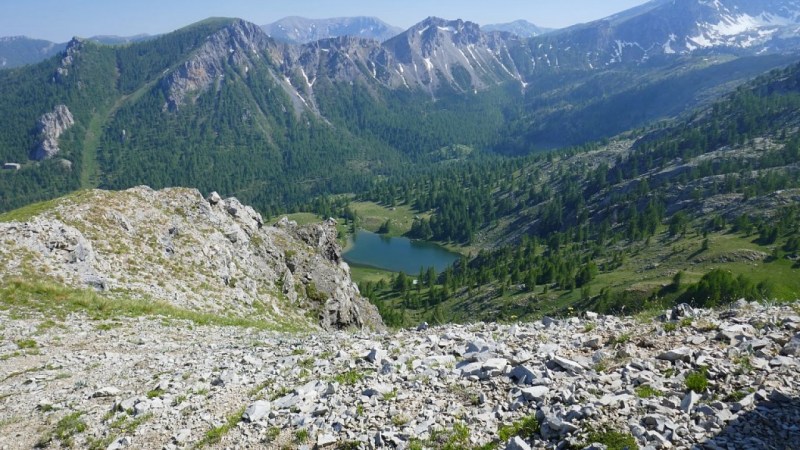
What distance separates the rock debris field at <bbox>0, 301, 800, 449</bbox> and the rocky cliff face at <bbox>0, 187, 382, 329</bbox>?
15.8m

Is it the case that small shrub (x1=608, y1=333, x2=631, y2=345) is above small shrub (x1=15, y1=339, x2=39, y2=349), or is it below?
below

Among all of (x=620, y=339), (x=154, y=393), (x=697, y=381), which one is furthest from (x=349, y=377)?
(x=697, y=381)

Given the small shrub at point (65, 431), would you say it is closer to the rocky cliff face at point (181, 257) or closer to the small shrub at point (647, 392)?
the small shrub at point (647, 392)

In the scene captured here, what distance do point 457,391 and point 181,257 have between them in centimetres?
4233

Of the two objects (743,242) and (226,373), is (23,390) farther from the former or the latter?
(743,242)

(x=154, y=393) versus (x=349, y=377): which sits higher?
(x=349, y=377)

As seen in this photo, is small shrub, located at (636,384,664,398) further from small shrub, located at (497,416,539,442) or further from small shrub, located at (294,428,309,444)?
small shrub, located at (294,428,309,444)

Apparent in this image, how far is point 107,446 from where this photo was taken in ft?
54.6

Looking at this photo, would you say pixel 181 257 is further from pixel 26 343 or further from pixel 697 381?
pixel 697 381

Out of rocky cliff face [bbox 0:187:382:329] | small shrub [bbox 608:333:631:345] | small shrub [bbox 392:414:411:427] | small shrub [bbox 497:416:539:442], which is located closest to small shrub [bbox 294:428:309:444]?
small shrub [bbox 392:414:411:427]

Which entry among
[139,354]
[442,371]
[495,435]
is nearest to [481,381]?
[442,371]

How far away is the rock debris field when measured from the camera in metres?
12.9

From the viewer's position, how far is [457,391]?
1634 cm

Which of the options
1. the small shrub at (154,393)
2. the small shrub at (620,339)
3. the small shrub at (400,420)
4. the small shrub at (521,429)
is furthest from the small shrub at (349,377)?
the small shrub at (620,339)
